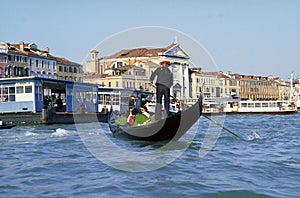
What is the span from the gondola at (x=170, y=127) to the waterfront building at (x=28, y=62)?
29288 millimetres

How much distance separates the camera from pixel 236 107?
121 feet

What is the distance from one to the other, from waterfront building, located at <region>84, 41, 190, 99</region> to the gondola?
120 feet

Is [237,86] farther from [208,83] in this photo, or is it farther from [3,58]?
[3,58]

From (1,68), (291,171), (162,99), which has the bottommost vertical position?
(291,171)

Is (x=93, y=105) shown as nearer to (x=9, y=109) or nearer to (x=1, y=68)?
(x=9, y=109)

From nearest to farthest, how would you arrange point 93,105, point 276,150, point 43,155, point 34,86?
point 43,155
point 276,150
point 34,86
point 93,105

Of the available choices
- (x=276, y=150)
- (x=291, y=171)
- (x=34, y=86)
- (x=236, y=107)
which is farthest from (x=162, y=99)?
(x=236, y=107)

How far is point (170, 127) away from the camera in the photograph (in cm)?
787

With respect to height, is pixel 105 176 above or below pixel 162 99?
below

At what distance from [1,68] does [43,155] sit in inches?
1175

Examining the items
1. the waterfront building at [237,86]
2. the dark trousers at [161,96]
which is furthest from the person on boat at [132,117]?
the waterfront building at [237,86]

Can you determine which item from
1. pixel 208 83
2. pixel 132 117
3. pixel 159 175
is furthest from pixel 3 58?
pixel 208 83

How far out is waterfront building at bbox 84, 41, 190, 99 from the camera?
4741 cm

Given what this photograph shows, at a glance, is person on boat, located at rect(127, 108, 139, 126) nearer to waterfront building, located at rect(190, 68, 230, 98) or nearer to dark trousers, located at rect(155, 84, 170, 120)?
dark trousers, located at rect(155, 84, 170, 120)
